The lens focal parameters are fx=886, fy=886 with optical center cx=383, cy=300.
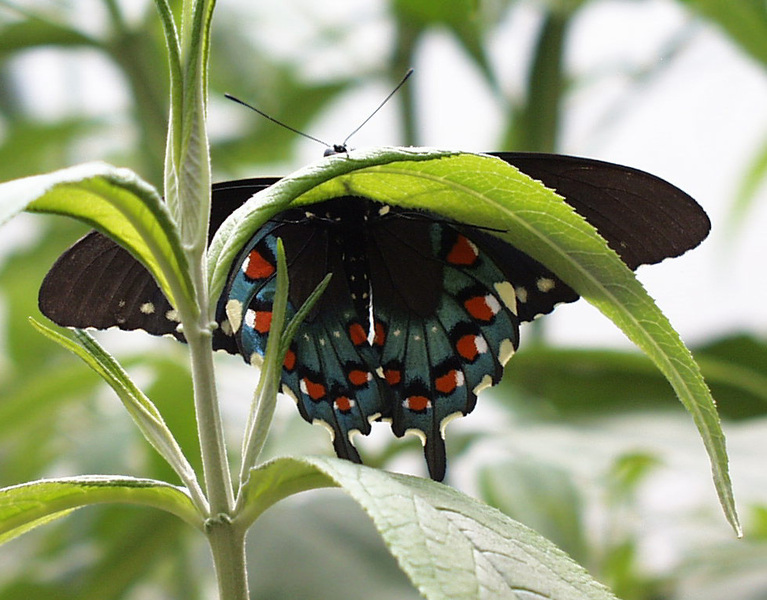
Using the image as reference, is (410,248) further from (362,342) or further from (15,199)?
(15,199)

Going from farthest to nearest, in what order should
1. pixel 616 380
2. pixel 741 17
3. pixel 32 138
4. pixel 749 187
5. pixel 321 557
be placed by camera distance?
pixel 749 187 < pixel 32 138 < pixel 616 380 < pixel 741 17 < pixel 321 557

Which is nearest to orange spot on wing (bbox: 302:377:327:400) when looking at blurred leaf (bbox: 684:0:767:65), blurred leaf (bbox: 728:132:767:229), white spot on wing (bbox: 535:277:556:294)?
white spot on wing (bbox: 535:277:556:294)

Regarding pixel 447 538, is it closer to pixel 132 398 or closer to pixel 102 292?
pixel 132 398

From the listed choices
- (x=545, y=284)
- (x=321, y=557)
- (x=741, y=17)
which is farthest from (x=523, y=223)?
(x=741, y=17)

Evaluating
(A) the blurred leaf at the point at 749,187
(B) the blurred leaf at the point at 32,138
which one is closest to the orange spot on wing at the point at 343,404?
(B) the blurred leaf at the point at 32,138

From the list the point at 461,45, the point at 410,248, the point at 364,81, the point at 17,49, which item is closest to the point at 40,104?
the point at 17,49
